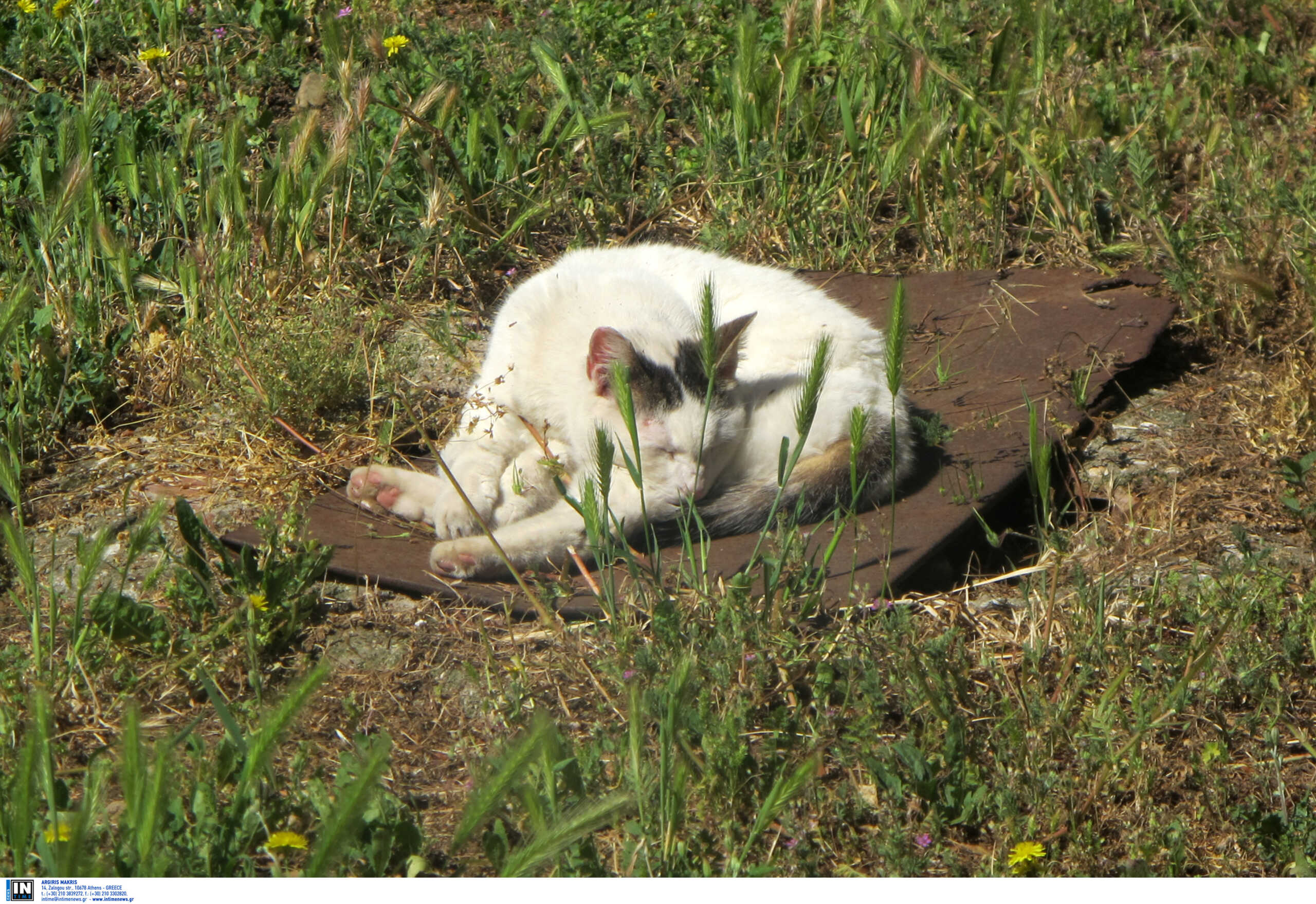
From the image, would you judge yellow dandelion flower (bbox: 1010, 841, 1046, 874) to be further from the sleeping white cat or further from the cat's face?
the cat's face

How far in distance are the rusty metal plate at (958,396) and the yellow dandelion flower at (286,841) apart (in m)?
0.93

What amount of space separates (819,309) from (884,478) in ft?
2.29

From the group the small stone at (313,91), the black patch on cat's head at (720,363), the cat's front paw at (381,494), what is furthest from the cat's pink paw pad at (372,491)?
the small stone at (313,91)

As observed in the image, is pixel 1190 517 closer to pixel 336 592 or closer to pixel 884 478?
pixel 884 478

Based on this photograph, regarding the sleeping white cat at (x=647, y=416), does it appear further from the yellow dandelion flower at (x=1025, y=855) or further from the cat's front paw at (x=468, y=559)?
the yellow dandelion flower at (x=1025, y=855)

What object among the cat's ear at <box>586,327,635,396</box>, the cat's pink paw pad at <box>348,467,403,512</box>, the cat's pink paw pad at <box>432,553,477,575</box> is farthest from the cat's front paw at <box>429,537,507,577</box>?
the cat's ear at <box>586,327,635,396</box>

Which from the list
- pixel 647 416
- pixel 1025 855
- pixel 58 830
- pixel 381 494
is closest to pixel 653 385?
pixel 647 416

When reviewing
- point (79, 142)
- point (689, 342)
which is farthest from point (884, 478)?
point (79, 142)

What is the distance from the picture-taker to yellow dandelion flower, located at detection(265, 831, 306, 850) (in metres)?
2.06

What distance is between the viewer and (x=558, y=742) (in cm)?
223

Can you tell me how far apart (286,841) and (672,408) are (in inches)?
63.6

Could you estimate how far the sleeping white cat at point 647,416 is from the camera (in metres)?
3.20

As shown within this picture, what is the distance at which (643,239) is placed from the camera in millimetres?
5297

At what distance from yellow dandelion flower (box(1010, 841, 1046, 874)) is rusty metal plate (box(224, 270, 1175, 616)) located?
0.69m
